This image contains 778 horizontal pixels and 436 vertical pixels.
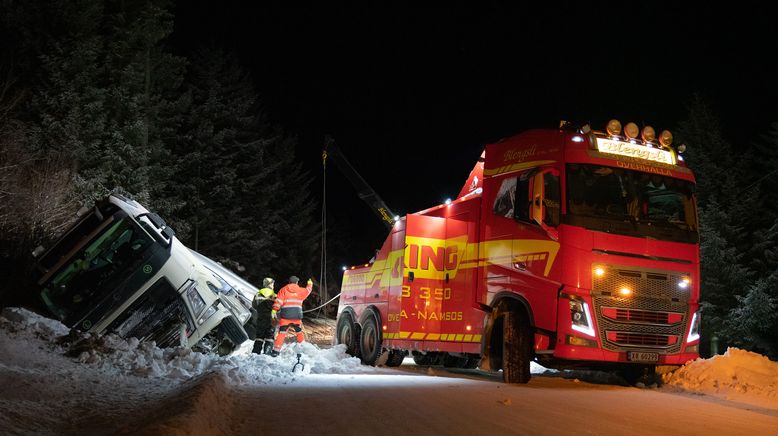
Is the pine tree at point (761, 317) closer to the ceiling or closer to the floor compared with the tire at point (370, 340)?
closer to the ceiling

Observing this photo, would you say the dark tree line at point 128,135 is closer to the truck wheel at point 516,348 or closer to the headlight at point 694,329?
the truck wheel at point 516,348

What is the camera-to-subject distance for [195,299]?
1169 centimetres

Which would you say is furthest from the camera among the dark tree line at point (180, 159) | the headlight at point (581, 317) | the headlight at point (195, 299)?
the dark tree line at point (180, 159)

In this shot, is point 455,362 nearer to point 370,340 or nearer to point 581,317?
point 370,340

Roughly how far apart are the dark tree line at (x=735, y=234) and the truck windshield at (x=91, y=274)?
87.4 feet

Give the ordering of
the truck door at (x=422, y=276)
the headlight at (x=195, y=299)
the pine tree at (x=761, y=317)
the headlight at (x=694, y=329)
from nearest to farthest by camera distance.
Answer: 1. the headlight at (x=694, y=329)
2. the headlight at (x=195, y=299)
3. the truck door at (x=422, y=276)
4. the pine tree at (x=761, y=317)

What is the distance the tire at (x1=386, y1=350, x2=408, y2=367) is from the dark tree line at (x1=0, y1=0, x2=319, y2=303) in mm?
5048

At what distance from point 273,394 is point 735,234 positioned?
3056 cm

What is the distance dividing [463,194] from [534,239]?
141 inches

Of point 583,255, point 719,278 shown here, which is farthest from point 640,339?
point 719,278

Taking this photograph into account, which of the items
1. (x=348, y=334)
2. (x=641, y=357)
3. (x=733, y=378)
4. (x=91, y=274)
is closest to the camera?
(x=641, y=357)

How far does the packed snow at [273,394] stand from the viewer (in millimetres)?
6094

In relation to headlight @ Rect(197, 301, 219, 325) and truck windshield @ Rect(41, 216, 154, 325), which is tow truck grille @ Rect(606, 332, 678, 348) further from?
truck windshield @ Rect(41, 216, 154, 325)

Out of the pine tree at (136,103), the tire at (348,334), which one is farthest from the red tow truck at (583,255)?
the pine tree at (136,103)
